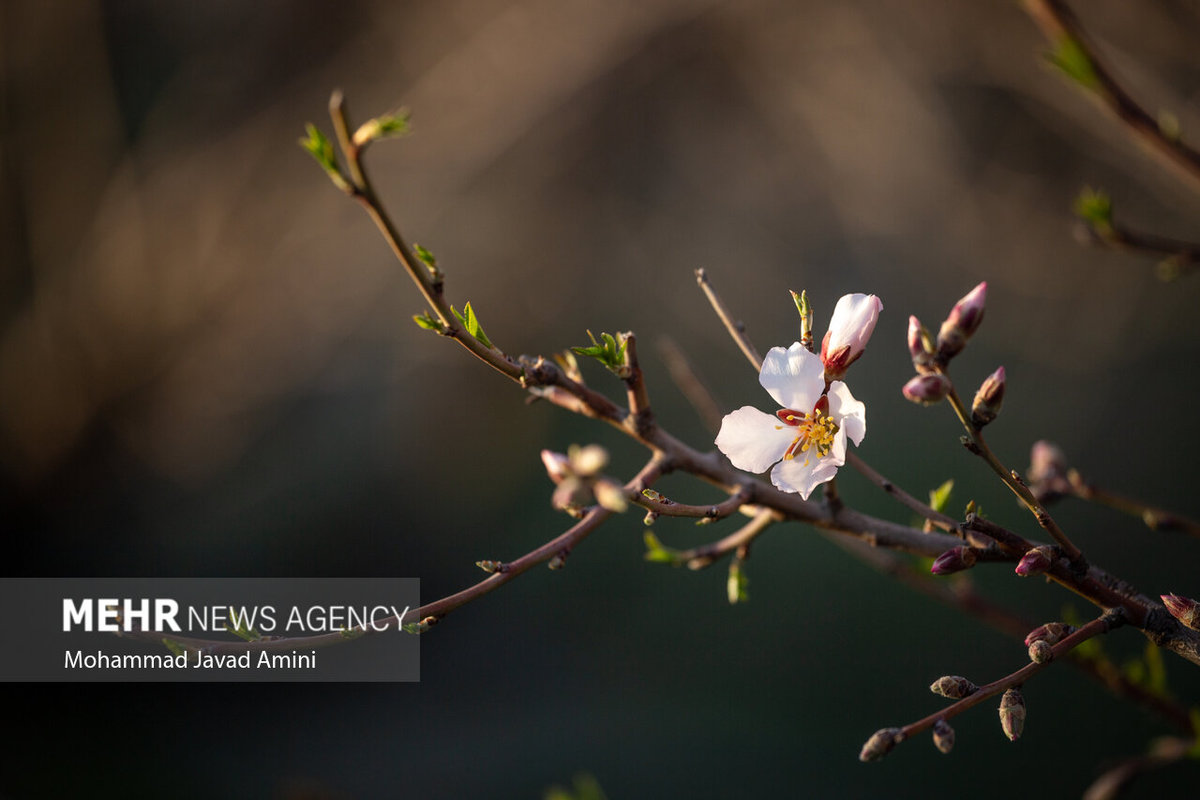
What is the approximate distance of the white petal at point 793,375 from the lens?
2.18 feet

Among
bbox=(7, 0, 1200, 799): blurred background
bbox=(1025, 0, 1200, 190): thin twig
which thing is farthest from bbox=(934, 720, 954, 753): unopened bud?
bbox=(7, 0, 1200, 799): blurred background

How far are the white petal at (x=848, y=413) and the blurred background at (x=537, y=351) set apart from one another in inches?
66.1

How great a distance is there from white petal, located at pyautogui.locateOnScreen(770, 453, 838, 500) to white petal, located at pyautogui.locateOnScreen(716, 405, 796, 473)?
0.02 meters

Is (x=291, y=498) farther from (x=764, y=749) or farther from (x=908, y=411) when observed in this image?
(x=908, y=411)

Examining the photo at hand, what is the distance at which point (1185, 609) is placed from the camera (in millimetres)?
550

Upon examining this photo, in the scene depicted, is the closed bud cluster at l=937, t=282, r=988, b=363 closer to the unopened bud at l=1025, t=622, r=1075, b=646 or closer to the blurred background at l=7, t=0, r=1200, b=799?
the unopened bud at l=1025, t=622, r=1075, b=646

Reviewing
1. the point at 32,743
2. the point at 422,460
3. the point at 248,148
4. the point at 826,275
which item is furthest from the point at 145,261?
the point at 826,275

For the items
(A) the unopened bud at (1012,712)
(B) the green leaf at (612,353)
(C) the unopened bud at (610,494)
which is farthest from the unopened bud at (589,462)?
(A) the unopened bud at (1012,712)

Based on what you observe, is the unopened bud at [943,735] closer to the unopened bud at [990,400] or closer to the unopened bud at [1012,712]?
the unopened bud at [1012,712]

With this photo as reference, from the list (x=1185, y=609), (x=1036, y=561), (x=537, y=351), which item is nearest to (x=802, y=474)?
(x=1036, y=561)

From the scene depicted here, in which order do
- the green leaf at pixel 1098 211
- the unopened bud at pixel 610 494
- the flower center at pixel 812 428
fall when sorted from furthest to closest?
the flower center at pixel 812 428
the green leaf at pixel 1098 211
the unopened bud at pixel 610 494

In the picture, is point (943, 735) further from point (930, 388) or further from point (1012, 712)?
point (930, 388)

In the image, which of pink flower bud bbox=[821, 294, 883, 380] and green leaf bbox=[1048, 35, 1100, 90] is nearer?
green leaf bbox=[1048, 35, 1100, 90]

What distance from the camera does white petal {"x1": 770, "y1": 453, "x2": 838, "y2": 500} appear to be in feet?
2.02
